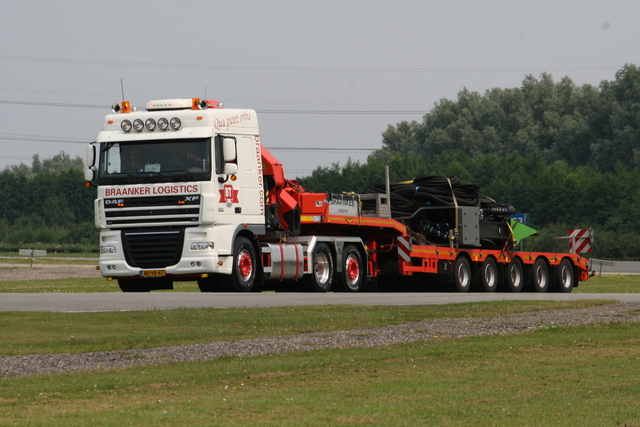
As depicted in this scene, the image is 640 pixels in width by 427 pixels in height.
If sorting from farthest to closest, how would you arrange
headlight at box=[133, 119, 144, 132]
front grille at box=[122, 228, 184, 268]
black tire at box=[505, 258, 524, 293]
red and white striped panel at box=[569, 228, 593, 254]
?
red and white striped panel at box=[569, 228, 593, 254]
black tire at box=[505, 258, 524, 293]
headlight at box=[133, 119, 144, 132]
front grille at box=[122, 228, 184, 268]

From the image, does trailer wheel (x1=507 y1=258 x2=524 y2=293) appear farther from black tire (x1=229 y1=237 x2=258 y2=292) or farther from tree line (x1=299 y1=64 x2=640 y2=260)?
tree line (x1=299 y1=64 x2=640 y2=260)

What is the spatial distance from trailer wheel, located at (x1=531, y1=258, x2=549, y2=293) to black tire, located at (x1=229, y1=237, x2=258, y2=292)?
1149 centimetres

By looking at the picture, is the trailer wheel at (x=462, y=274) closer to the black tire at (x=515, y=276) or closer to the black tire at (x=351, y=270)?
the black tire at (x=515, y=276)

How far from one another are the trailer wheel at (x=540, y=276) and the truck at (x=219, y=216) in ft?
17.2

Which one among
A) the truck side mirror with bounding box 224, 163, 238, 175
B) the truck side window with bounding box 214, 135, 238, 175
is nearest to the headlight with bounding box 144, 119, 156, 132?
the truck side window with bounding box 214, 135, 238, 175

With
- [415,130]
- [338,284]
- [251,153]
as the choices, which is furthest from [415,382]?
[415,130]

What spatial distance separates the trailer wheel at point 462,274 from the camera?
1125 inches

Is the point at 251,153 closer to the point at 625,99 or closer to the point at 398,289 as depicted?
the point at 398,289

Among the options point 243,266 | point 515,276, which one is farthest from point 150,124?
point 515,276

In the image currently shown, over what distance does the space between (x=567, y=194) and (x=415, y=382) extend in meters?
78.8

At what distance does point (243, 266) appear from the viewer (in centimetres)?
2277

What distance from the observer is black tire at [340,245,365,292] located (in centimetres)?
2584

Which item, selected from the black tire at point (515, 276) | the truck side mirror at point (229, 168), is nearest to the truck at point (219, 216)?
the truck side mirror at point (229, 168)

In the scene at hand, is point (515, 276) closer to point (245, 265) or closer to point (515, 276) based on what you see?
point (515, 276)
